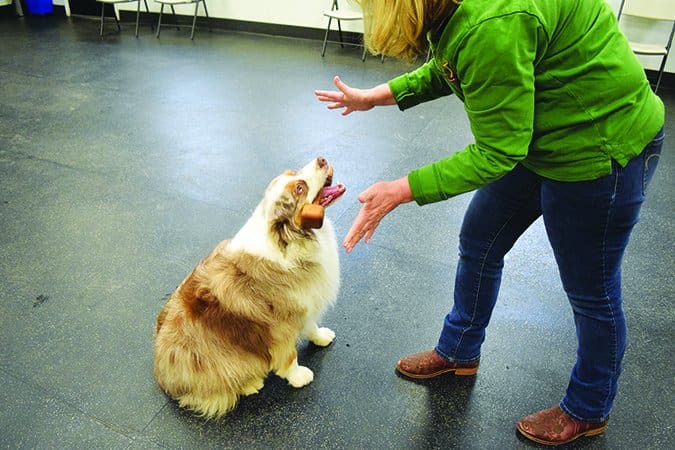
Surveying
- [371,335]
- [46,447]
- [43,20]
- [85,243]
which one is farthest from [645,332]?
[43,20]

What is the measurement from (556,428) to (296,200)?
3.76 feet

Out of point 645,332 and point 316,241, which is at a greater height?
point 316,241

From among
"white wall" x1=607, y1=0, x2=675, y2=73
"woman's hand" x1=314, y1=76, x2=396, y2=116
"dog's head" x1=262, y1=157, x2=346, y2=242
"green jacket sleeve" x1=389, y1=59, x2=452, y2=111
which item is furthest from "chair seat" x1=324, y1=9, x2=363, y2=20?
"dog's head" x1=262, y1=157, x2=346, y2=242

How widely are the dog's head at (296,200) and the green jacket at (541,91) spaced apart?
451 millimetres

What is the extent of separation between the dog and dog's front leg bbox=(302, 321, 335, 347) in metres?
0.25

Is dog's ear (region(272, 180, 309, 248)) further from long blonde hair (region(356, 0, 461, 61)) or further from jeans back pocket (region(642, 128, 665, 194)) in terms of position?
jeans back pocket (region(642, 128, 665, 194))

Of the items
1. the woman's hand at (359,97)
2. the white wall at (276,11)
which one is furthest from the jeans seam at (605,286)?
the white wall at (276,11)

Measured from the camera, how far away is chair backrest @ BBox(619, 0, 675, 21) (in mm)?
4590

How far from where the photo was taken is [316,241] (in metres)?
1.66

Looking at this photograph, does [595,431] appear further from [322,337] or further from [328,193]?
[328,193]

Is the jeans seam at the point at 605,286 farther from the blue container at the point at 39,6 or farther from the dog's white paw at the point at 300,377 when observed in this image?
the blue container at the point at 39,6

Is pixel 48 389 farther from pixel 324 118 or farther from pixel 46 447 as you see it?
pixel 324 118

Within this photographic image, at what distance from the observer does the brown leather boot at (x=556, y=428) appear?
Answer: 1.64 m

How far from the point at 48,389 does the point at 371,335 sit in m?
1.26
